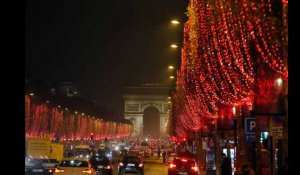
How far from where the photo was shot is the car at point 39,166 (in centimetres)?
4312

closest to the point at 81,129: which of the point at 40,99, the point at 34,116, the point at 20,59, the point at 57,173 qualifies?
the point at 40,99

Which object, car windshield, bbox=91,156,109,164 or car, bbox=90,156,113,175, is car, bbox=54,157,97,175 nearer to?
car, bbox=90,156,113,175

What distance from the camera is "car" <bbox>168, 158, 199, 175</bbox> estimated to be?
37.9 meters

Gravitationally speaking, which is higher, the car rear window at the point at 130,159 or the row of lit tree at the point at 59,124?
the row of lit tree at the point at 59,124

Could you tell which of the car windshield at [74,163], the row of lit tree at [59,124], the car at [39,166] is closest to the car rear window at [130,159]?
the car at [39,166]

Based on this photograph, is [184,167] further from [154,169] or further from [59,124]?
[59,124]

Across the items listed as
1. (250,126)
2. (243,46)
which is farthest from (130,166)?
(243,46)

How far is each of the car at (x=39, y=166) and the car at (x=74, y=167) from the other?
10.7 meters

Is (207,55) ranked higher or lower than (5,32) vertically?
higher

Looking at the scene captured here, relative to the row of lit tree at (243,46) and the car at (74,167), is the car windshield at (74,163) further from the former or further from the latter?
the row of lit tree at (243,46)

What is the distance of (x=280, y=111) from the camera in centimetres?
2055

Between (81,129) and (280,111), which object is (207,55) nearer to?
(280,111)

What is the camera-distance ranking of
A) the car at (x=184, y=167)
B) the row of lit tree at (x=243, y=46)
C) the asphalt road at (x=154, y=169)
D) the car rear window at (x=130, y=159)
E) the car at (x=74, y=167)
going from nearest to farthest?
the row of lit tree at (x=243, y=46) → the car at (x=74, y=167) → the car at (x=184, y=167) → the car rear window at (x=130, y=159) → the asphalt road at (x=154, y=169)
